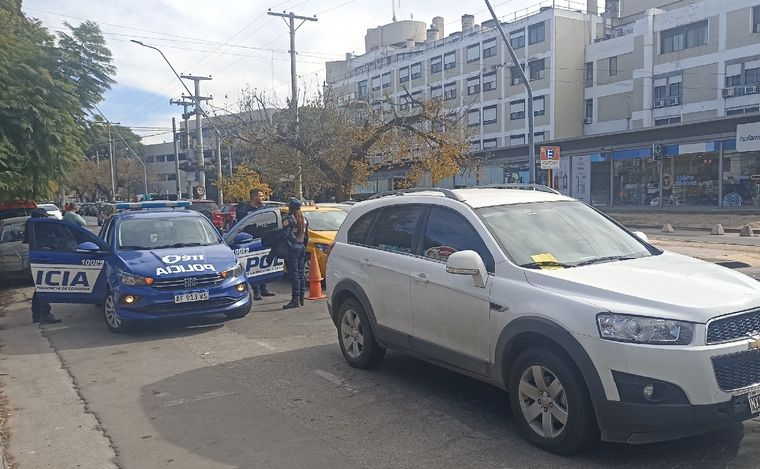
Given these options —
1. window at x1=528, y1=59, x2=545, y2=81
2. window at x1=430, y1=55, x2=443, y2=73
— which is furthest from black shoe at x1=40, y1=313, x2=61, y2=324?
window at x1=430, y1=55, x2=443, y2=73

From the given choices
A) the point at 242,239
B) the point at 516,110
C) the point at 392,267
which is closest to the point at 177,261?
the point at 242,239

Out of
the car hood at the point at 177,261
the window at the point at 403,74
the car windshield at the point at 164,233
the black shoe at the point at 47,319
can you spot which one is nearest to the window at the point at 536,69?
the window at the point at 403,74

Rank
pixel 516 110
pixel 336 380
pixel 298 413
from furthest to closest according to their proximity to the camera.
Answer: pixel 516 110
pixel 336 380
pixel 298 413

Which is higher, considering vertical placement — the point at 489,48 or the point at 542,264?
the point at 489,48

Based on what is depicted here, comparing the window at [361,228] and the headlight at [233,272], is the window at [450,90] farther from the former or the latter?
the window at [361,228]

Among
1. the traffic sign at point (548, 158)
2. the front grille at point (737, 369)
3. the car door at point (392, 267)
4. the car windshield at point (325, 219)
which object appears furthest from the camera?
the traffic sign at point (548, 158)

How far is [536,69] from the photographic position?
55.1 metres

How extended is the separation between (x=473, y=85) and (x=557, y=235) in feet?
189

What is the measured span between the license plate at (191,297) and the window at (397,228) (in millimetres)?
3114

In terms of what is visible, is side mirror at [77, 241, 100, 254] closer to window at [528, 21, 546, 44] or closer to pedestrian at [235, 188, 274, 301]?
pedestrian at [235, 188, 274, 301]

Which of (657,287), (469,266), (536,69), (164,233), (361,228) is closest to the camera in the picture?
(657,287)

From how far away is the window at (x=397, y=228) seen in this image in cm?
592

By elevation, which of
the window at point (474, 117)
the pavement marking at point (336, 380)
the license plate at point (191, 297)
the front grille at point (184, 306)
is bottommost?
the pavement marking at point (336, 380)

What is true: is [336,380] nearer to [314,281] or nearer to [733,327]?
[733,327]
